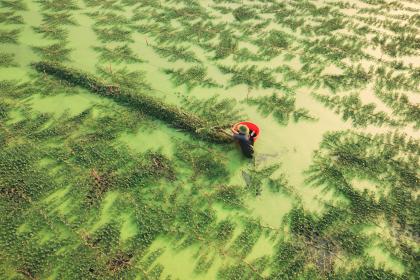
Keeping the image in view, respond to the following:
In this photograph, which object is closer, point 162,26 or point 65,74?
point 65,74

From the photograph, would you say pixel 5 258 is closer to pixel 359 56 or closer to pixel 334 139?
pixel 334 139

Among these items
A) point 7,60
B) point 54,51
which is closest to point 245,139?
point 54,51

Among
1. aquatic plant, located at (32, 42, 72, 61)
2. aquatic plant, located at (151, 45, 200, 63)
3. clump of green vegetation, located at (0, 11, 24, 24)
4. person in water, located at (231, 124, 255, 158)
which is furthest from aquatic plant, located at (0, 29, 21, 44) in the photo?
person in water, located at (231, 124, 255, 158)

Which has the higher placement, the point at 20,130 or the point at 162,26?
the point at 162,26

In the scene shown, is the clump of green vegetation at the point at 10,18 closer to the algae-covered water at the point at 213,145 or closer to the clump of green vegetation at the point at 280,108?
the algae-covered water at the point at 213,145

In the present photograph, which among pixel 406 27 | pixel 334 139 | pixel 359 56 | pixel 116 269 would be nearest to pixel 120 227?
pixel 116 269

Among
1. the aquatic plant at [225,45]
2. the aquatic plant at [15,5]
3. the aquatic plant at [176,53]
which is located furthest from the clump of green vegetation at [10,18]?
the aquatic plant at [225,45]

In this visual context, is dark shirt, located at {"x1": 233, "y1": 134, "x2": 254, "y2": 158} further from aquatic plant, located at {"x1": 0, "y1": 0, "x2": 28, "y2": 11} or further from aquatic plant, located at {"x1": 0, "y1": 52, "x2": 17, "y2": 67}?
Result: aquatic plant, located at {"x1": 0, "y1": 0, "x2": 28, "y2": 11}
